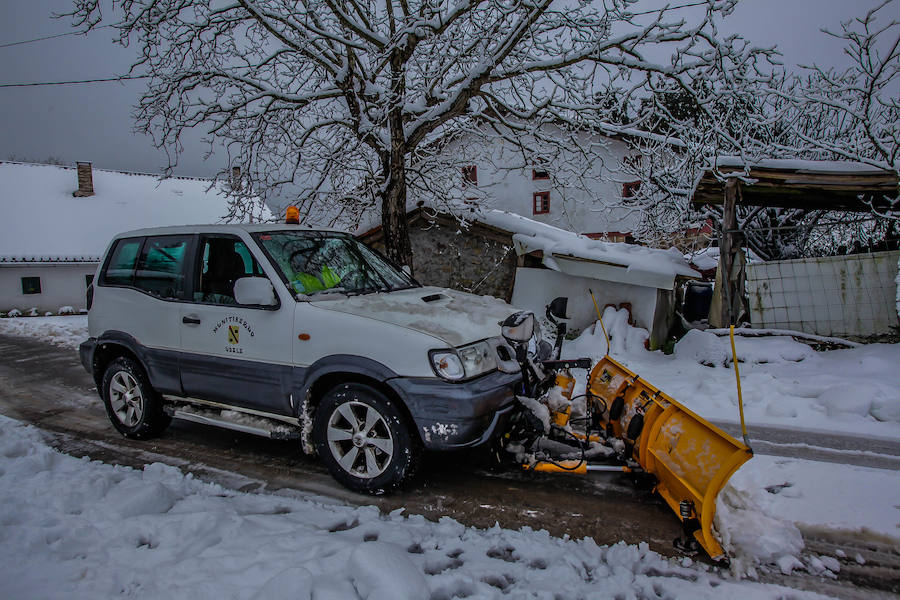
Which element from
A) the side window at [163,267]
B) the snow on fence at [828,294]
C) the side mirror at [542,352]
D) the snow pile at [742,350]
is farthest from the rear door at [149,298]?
the snow on fence at [828,294]

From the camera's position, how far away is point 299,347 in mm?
3791

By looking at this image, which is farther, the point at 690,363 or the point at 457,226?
the point at 457,226

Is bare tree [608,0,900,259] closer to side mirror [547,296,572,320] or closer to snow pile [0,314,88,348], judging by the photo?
side mirror [547,296,572,320]

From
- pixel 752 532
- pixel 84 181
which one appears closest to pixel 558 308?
pixel 752 532

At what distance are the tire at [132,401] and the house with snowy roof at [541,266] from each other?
7.14 m

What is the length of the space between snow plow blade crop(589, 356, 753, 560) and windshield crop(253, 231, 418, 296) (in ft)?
7.33

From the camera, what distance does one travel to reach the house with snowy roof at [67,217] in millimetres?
24875

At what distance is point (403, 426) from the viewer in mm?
3457

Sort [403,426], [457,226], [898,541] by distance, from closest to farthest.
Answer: [898,541] → [403,426] → [457,226]

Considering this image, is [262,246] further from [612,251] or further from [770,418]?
[612,251]

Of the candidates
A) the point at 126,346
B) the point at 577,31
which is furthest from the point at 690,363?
the point at 126,346

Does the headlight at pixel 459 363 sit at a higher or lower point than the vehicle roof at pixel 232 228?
lower

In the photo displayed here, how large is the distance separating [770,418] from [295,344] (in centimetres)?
516

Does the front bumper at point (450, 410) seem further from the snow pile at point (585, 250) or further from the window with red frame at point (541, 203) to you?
the window with red frame at point (541, 203)
